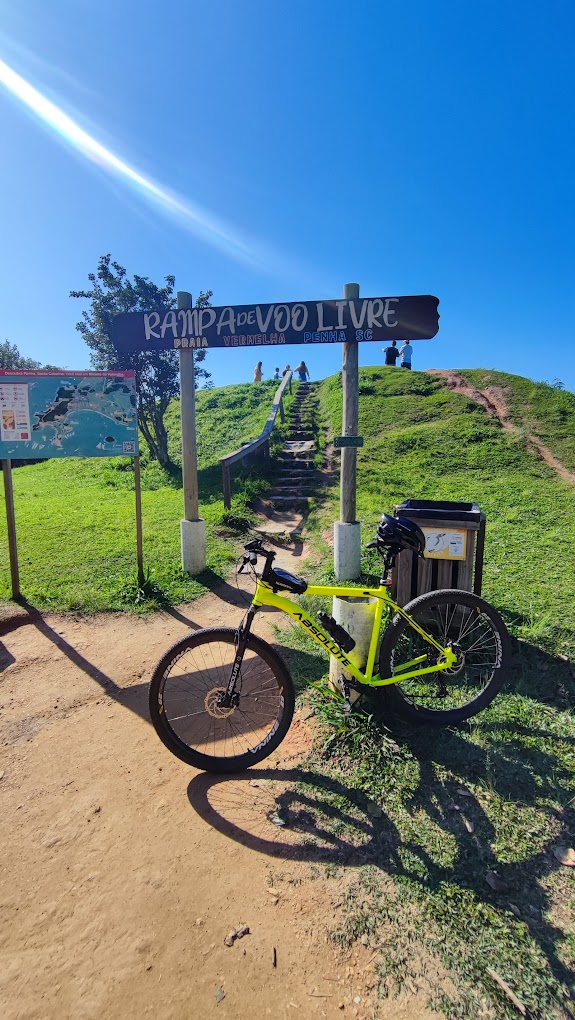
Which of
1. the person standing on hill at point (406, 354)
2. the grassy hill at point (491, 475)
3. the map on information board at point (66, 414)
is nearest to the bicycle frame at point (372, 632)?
the grassy hill at point (491, 475)

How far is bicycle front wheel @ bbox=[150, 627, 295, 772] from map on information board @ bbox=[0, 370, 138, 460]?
299 cm

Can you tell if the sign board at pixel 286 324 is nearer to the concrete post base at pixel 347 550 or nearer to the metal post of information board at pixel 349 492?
the metal post of information board at pixel 349 492

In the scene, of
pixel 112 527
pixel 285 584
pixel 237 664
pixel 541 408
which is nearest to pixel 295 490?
pixel 112 527

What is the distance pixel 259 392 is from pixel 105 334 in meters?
8.51

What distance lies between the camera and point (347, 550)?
Result: 6.32m

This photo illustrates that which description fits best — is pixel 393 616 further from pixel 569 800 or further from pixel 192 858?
pixel 192 858

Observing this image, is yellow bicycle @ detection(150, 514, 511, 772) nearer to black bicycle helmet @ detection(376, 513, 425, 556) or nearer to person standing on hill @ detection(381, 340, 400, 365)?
black bicycle helmet @ detection(376, 513, 425, 556)

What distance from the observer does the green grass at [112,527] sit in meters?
6.11

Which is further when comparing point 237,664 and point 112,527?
point 112,527

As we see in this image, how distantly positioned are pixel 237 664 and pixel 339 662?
2.49ft

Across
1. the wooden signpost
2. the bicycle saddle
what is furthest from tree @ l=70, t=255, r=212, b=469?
the bicycle saddle

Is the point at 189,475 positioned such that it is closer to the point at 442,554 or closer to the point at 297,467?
the point at 442,554

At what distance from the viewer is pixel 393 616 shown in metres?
3.30

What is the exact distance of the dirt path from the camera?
1.90 metres
